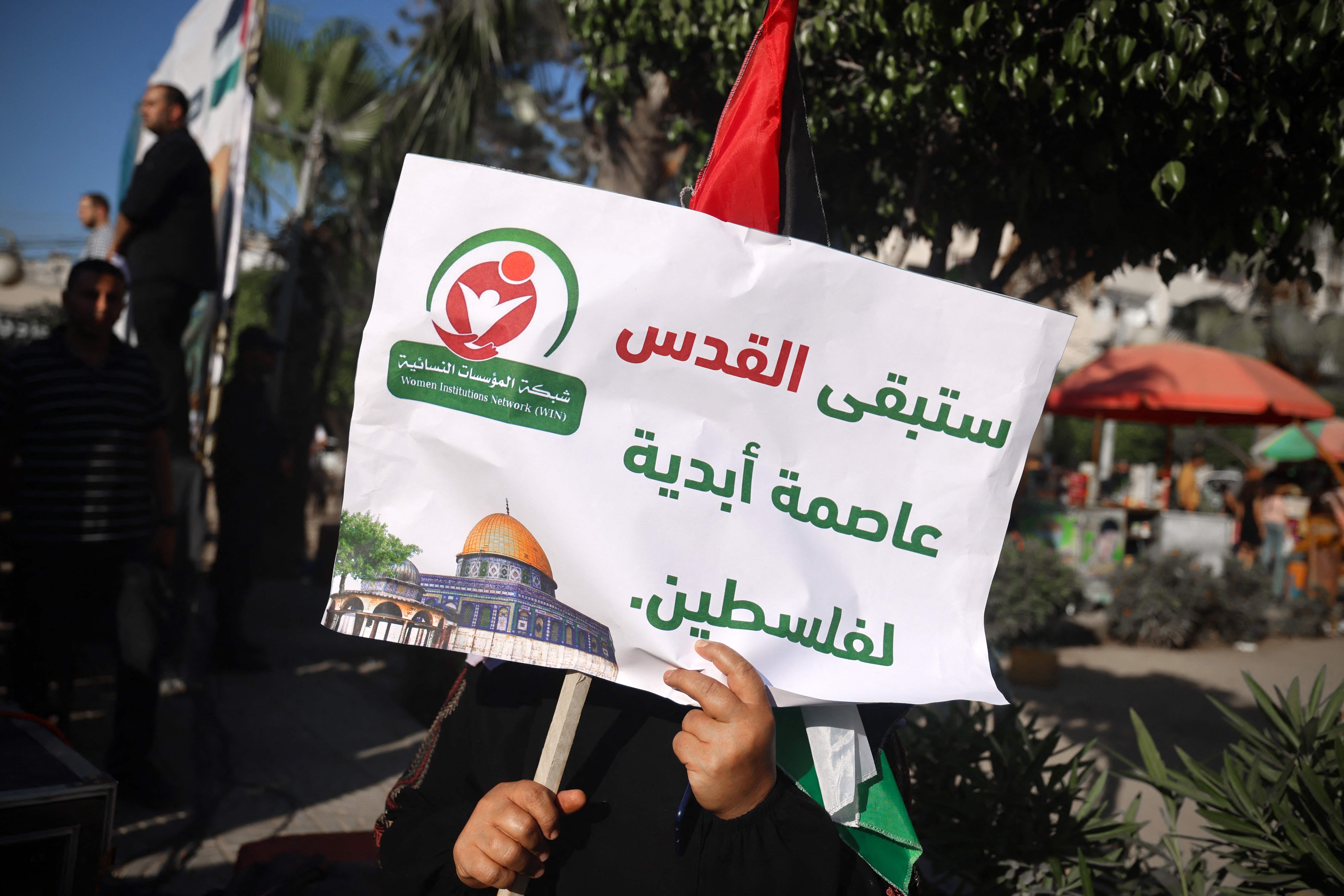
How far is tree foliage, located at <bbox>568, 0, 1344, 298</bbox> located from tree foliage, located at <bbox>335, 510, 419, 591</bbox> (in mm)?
1973

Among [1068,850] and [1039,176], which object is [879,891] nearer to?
[1068,850]

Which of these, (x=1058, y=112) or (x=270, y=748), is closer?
(x=1058, y=112)

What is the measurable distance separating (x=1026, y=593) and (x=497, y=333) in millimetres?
7372

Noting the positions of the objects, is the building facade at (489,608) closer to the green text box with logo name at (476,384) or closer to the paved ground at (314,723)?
the green text box with logo name at (476,384)

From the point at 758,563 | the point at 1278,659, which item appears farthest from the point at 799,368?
the point at 1278,659

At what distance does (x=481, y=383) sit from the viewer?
1.35 meters

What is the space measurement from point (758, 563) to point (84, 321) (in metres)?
3.31

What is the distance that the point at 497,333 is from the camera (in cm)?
135

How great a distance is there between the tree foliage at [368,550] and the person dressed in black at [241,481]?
473 cm

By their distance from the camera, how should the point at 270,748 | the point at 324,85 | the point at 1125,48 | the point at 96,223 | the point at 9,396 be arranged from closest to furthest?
A: the point at 1125,48 → the point at 9,396 → the point at 270,748 → the point at 96,223 → the point at 324,85

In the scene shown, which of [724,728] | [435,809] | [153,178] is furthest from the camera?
[153,178]

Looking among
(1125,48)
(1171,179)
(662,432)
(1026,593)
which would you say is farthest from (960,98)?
(1026,593)

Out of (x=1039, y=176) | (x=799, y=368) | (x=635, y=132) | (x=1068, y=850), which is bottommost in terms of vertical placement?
(x=1068, y=850)

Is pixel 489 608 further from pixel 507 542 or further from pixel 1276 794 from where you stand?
pixel 1276 794
